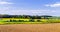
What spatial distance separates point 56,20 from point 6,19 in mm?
13219

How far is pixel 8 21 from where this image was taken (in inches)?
1352

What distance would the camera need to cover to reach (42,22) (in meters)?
38.2

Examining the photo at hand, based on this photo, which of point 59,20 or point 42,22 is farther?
point 59,20


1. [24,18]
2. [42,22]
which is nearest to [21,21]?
[24,18]

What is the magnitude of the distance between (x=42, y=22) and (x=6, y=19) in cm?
896

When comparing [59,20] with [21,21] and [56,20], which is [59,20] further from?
[21,21]

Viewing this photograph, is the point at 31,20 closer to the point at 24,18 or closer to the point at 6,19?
the point at 24,18

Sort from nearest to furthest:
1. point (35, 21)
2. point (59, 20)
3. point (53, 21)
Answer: point (35, 21) → point (53, 21) → point (59, 20)

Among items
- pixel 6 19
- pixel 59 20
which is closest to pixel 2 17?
pixel 6 19

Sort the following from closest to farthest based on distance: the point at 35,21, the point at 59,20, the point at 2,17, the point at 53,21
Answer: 1. the point at 2,17
2. the point at 35,21
3. the point at 53,21
4. the point at 59,20

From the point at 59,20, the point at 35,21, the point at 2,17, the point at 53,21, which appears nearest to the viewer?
the point at 2,17

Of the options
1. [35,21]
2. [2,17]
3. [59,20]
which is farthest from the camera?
[59,20]

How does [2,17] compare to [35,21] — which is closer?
[2,17]

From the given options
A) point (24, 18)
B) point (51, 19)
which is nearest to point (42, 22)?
point (51, 19)
